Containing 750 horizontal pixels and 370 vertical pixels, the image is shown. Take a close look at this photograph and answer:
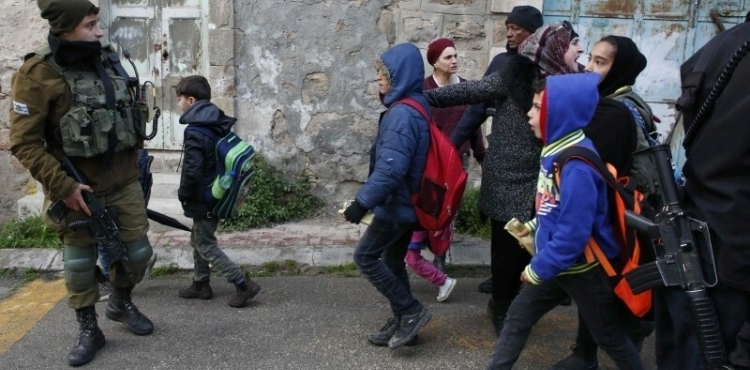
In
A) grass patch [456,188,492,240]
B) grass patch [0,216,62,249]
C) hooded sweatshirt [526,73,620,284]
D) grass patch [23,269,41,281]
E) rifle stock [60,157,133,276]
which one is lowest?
grass patch [23,269,41,281]

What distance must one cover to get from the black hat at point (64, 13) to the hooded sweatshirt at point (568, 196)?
2384 millimetres

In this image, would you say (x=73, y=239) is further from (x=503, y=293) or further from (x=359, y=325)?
(x=503, y=293)

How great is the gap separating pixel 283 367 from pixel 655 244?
1.99 metres

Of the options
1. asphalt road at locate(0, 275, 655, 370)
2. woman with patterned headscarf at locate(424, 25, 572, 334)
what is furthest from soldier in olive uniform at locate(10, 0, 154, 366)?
woman with patterned headscarf at locate(424, 25, 572, 334)

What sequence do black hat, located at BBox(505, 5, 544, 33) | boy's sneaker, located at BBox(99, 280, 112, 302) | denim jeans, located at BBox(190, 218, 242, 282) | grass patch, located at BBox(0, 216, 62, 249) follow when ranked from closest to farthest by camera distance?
denim jeans, located at BBox(190, 218, 242, 282) < black hat, located at BBox(505, 5, 544, 33) < boy's sneaker, located at BBox(99, 280, 112, 302) < grass patch, located at BBox(0, 216, 62, 249)

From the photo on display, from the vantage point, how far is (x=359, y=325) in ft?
13.7

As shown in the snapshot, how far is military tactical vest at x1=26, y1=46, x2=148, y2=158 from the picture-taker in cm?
351

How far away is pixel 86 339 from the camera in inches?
147

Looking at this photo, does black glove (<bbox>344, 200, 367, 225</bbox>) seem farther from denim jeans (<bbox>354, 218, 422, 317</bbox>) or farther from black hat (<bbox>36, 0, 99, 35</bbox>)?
black hat (<bbox>36, 0, 99, 35</bbox>)

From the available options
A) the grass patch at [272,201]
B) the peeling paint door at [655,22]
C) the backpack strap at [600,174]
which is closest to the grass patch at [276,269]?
the grass patch at [272,201]

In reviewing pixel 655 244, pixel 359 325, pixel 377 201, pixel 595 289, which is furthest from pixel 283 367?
pixel 655 244

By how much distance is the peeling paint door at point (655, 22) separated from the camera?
607cm

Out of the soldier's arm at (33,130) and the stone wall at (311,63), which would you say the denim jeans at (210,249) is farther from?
the stone wall at (311,63)

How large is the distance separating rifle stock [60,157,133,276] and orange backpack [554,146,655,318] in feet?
7.74
